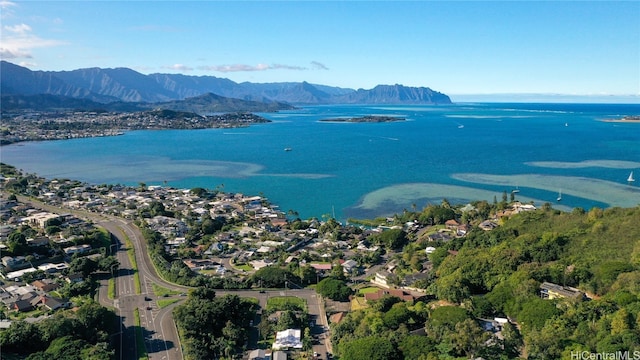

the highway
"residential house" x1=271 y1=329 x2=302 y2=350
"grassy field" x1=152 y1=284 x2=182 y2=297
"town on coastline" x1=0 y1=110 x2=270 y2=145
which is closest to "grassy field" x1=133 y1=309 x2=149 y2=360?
the highway

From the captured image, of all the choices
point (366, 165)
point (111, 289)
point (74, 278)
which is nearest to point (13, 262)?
point (74, 278)

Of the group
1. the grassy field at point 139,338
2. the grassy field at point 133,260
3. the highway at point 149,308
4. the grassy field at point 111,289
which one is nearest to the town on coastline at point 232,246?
the highway at point 149,308

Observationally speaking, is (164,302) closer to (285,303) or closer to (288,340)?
(285,303)

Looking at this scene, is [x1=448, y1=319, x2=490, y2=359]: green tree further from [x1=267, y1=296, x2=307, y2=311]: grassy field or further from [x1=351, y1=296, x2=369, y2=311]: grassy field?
[x1=267, y1=296, x2=307, y2=311]: grassy field

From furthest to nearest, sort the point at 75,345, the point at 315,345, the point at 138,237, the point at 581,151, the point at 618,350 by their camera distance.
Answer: the point at 581,151 → the point at 138,237 → the point at 315,345 → the point at 75,345 → the point at 618,350

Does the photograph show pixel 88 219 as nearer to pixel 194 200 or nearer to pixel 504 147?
pixel 194 200

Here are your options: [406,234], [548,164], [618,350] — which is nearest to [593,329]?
[618,350]

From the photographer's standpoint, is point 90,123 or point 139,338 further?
point 90,123
